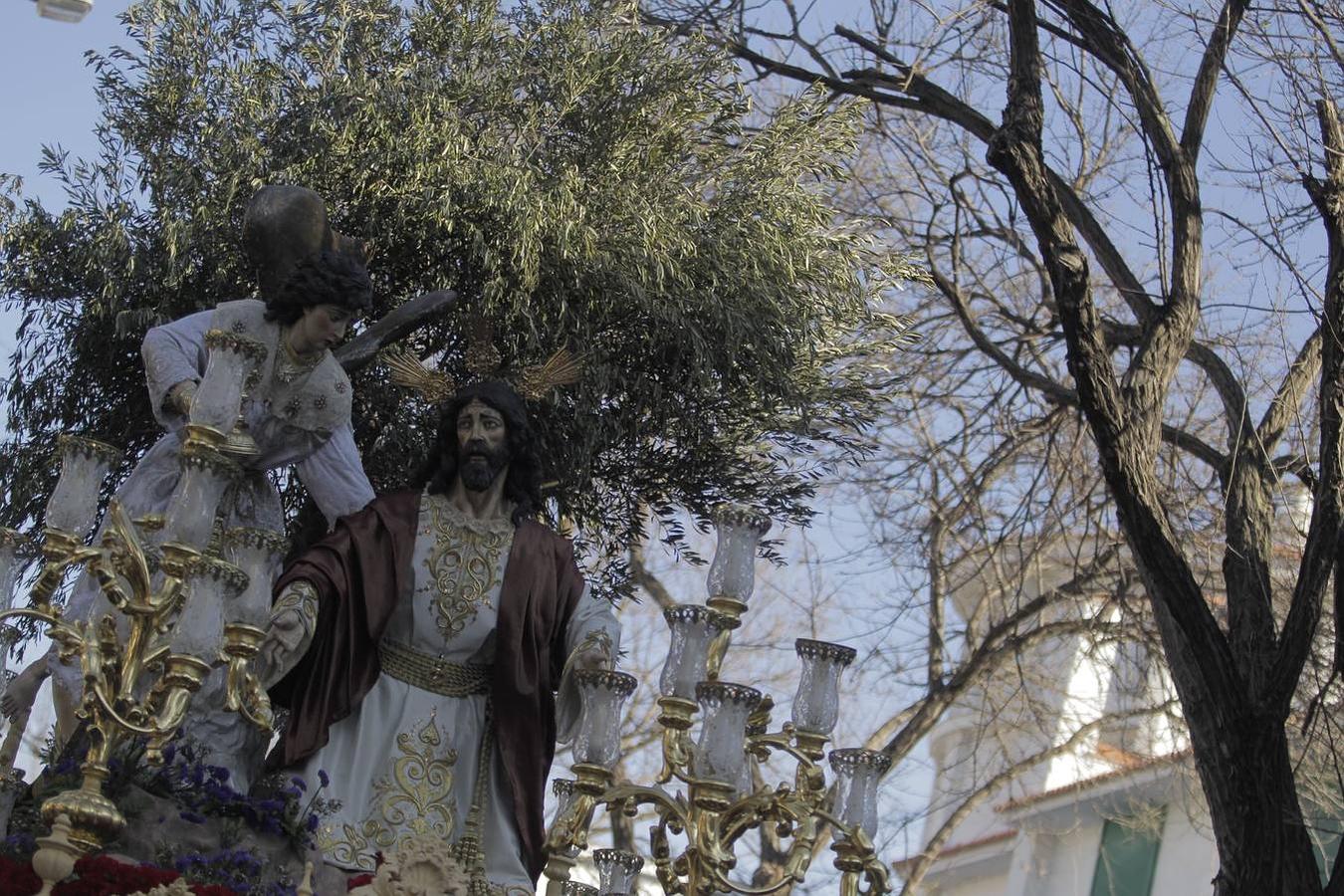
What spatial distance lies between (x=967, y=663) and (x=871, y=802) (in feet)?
25.5

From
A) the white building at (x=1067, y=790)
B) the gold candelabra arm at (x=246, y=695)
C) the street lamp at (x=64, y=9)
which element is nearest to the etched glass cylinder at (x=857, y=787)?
the gold candelabra arm at (x=246, y=695)

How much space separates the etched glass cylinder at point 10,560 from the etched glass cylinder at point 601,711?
1810mm

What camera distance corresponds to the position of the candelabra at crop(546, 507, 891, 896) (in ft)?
22.6

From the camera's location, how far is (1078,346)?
952cm

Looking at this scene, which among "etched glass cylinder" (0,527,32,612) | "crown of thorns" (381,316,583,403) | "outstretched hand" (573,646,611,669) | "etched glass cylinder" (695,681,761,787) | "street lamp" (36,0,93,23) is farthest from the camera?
"street lamp" (36,0,93,23)

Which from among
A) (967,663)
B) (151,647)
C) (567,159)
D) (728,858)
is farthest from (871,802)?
(967,663)

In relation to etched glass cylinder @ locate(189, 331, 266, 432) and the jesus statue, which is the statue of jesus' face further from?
etched glass cylinder @ locate(189, 331, 266, 432)

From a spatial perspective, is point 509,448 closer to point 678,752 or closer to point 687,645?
point 687,645

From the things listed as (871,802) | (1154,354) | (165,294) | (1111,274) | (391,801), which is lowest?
(391,801)

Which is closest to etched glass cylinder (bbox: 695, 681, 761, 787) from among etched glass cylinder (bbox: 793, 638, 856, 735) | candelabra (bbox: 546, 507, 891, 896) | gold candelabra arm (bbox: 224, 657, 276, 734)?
candelabra (bbox: 546, 507, 891, 896)

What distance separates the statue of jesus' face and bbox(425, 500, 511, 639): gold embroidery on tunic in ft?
0.53

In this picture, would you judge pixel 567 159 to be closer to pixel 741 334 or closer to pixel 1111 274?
pixel 741 334

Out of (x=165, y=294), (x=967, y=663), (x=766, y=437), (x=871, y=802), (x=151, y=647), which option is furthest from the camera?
(x=967, y=663)

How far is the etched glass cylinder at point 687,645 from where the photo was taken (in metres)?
6.97
